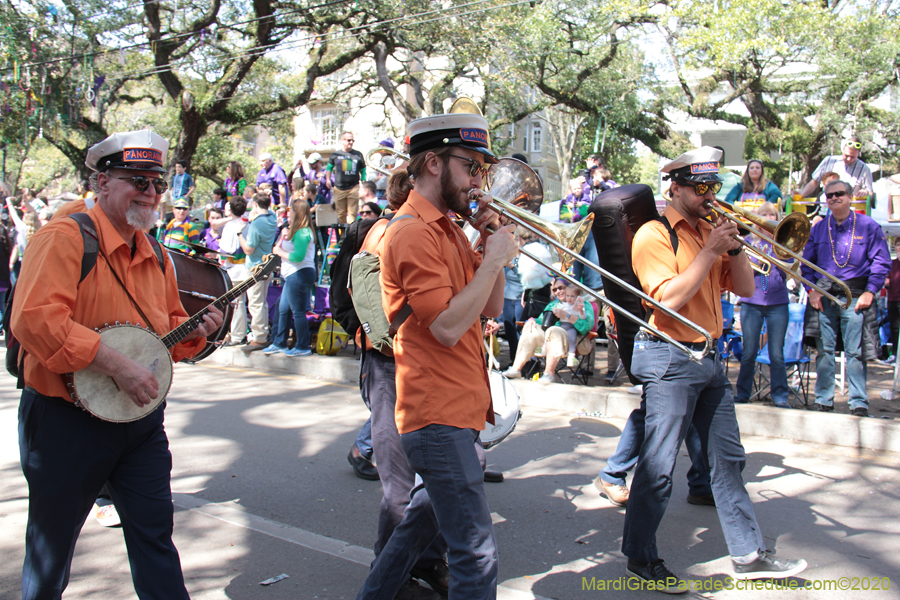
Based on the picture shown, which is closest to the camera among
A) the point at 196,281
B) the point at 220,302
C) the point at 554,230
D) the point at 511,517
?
the point at 220,302

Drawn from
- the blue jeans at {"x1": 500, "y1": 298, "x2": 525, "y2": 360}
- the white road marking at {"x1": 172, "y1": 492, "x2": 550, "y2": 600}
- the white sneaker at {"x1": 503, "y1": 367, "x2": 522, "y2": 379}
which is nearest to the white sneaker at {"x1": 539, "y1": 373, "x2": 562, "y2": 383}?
the white sneaker at {"x1": 503, "y1": 367, "x2": 522, "y2": 379}

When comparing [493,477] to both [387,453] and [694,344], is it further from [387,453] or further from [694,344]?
[694,344]

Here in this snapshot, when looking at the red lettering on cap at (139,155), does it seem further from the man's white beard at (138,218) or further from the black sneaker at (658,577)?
the black sneaker at (658,577)

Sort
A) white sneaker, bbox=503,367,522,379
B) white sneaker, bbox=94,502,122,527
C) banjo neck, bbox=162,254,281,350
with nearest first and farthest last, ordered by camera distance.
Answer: banjo neck, bbox=162,254,281,350 < white sneaker, bbox=94,502,122,527 < white sneaker, bbox=503,367,522,379

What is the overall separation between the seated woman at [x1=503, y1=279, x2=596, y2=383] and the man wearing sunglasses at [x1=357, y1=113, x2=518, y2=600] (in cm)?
519

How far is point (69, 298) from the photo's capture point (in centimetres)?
245

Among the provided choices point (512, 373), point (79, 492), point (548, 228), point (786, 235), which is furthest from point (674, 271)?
point (512, 373)

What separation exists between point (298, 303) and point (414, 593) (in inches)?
236

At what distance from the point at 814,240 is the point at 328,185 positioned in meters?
8.14

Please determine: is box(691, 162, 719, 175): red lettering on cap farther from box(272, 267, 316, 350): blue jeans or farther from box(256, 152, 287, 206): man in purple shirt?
box(256, 152, 287, 206): man in purple shirt

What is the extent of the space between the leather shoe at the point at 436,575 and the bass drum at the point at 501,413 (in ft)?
3.52

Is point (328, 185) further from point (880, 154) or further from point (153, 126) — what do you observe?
point (153, 126)

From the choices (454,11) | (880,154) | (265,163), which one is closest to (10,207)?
(265,163)

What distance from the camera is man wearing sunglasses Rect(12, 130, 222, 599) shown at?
242cm
